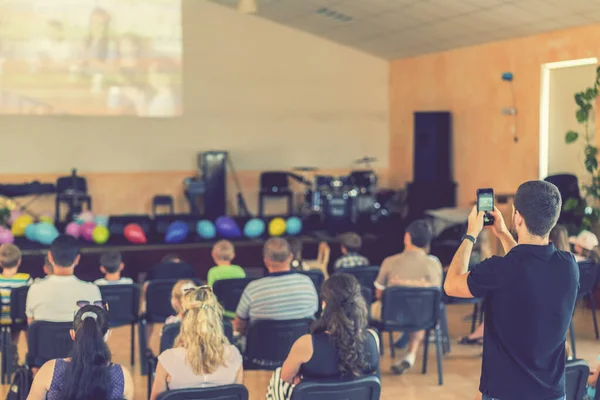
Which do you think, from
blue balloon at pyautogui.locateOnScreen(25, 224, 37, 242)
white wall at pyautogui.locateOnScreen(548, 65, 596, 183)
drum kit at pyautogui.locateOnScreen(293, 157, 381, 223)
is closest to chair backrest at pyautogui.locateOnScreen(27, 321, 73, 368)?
blue balloon at pyautogui.locateOnScreen(25, 224, 37, 242)

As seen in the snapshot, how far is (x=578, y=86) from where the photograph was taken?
9.71 metres

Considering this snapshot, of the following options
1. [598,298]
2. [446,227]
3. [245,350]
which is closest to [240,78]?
[446,227]

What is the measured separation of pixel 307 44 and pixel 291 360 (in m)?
10.7

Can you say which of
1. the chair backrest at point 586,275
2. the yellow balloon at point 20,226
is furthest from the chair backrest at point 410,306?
the yellow balloon at point 20,226

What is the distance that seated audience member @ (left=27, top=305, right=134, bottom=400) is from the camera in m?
2.98

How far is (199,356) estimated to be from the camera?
333cm

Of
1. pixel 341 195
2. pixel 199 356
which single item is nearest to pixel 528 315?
pixel 199 356

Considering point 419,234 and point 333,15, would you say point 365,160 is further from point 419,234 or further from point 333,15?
point 419,234

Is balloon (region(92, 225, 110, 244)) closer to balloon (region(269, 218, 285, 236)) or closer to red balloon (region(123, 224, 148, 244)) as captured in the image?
red balloon (region(123, 224, 148, 244))

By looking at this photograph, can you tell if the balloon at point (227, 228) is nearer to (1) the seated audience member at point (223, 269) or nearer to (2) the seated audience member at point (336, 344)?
(1) the seated audience member at point (223, 269)

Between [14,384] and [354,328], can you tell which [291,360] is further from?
[14,384]

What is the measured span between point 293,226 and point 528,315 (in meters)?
7.97

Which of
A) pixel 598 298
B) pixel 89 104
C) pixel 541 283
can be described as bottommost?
pixel 598 298

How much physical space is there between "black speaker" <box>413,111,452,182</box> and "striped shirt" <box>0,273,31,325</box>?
7.96 metres
